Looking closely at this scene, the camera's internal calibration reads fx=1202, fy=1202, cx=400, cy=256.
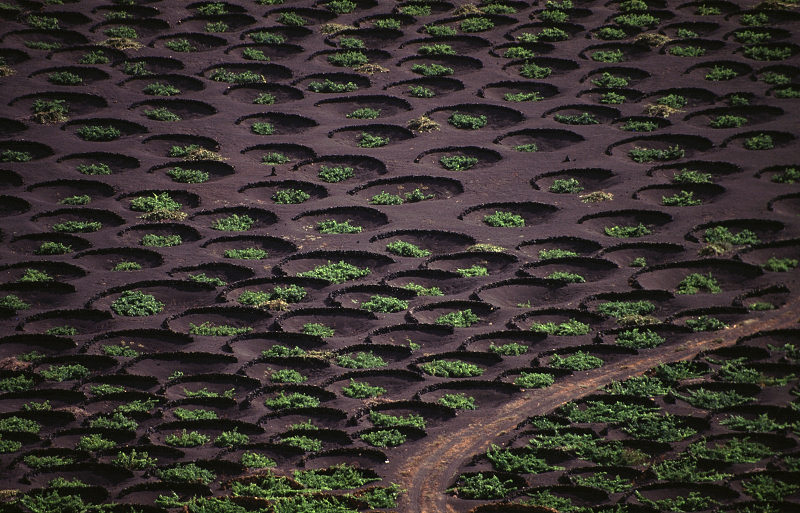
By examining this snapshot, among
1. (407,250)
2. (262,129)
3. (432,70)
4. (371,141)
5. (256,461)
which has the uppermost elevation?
(432,70)

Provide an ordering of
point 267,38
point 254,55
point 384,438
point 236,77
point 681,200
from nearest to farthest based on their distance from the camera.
Answer: point 384,438 → point 681,200 → point 236,77 → point 254,55 → point 267,38

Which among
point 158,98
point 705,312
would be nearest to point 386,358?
point 705,312

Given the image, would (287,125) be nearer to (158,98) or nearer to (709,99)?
(158,98)

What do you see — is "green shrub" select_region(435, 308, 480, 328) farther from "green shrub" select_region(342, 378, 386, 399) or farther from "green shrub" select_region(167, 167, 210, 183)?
"green shrub" select_region(167, 167, 210, 183)

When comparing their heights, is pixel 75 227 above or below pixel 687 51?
below

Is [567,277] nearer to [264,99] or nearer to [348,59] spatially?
[264,99]

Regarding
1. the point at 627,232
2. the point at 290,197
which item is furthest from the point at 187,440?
the point at 627,232

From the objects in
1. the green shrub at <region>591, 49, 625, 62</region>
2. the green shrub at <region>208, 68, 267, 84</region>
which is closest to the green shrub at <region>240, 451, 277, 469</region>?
the green shrub at <region>208, 68, 267, 84</region>

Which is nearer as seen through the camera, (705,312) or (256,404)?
(256,404)
